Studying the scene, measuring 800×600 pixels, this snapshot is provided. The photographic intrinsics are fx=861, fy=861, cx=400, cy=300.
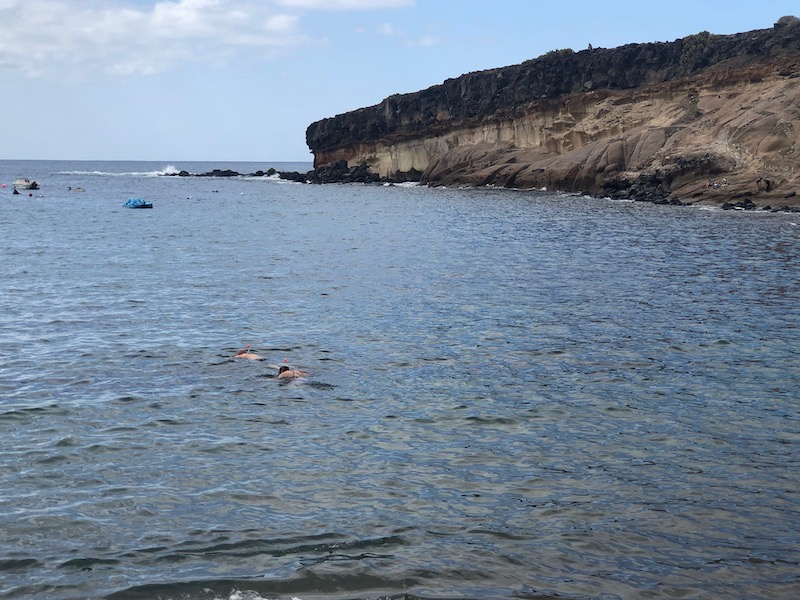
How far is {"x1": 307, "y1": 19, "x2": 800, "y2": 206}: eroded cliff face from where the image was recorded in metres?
61.5

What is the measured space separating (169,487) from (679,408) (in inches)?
338

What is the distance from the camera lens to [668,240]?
40031 mm

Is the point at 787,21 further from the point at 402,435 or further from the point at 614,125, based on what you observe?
the point at 402,435

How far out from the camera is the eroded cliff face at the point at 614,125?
2421 inches

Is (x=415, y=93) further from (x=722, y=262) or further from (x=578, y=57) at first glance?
(x=722, y=262)

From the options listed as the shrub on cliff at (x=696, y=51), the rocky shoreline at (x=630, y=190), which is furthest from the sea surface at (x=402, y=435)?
the shrub on cliff at (x=696, y=51)

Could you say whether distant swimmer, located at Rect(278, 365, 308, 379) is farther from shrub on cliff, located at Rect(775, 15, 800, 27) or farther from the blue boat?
shrub on cliff, located at Rect(775, 15, 800, 27)

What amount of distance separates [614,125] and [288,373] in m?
71.2

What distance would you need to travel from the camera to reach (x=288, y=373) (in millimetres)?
16672

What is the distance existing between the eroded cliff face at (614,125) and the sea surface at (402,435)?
3365 centimetres

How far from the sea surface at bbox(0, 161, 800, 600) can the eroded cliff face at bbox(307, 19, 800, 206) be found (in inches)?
1325

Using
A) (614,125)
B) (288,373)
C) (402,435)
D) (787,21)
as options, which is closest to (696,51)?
(787,21)

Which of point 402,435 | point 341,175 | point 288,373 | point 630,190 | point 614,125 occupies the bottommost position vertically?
point 402,435

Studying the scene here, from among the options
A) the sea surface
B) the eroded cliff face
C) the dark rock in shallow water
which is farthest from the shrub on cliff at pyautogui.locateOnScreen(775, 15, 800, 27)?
the sea surface
